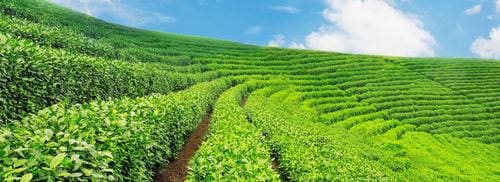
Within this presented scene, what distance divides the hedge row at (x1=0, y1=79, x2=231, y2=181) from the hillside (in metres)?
0.03

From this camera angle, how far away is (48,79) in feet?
64.4

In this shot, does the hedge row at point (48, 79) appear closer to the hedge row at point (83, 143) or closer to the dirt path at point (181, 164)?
the hedge row at point (83, 143)

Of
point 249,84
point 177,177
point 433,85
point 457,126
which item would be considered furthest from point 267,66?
point 177,177

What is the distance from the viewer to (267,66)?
245 ft

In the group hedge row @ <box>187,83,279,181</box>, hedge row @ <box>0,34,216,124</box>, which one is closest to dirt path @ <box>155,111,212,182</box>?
hedge row @ <box>187,83,279,181</box>

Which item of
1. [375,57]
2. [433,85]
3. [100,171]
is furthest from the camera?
[375,57]

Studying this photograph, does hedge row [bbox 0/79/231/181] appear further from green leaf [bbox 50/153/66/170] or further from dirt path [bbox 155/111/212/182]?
dirt path [bbox 155/111/212/182]

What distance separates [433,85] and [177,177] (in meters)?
55.5

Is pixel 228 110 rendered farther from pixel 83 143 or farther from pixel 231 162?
pixel 83 143

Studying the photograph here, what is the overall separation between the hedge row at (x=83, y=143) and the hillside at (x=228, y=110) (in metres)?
0.03

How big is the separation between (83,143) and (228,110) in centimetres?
2142

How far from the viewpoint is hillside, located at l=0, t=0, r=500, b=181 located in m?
10.8

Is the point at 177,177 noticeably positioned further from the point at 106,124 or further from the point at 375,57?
the point at 375,57

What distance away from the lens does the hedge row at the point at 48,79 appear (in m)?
16.9
